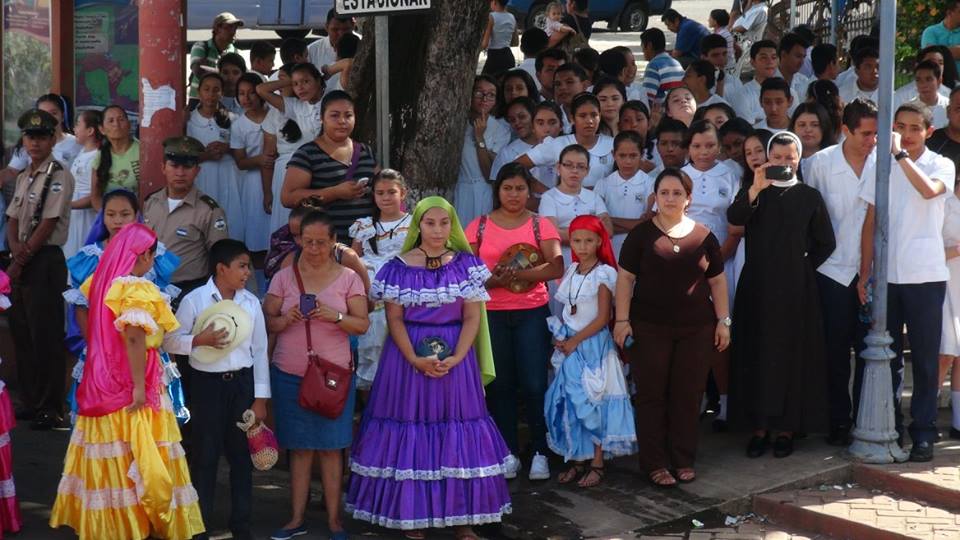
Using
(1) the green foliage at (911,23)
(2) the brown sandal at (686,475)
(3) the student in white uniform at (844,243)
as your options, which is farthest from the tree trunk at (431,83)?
(1) the green foliage at (911,23)

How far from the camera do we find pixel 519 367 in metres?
8.28

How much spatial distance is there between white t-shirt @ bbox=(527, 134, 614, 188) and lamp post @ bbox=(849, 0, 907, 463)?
6.50 feet

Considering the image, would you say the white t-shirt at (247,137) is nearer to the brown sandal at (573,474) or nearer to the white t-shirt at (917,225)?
the brown sandal at (573,474)

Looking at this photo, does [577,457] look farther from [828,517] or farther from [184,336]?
[184,336]

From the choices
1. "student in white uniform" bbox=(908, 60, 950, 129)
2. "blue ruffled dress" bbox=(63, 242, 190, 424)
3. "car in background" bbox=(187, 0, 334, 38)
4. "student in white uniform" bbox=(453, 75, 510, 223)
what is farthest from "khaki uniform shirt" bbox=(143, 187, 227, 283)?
"car in background" bbox=(187, 0, 334, 38)

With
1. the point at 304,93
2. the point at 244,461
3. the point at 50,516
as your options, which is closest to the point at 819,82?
the point at 304,93

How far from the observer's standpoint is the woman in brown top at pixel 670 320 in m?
7.93

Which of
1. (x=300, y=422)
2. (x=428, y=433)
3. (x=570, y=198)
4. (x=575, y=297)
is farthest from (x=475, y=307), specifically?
(x=570, y=198)

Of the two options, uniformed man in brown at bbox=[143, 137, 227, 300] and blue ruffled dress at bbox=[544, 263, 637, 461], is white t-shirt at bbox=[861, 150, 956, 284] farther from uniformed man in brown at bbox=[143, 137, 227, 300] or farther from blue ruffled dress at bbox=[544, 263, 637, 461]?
uniformed man in brown at bbox=[143, 137, 227, 300]

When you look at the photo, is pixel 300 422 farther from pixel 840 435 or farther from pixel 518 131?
pixel 518 131

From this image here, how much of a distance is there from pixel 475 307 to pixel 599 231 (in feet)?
3.27

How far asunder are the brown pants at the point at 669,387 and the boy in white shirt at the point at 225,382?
2.09m

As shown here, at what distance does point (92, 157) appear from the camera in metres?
9.77

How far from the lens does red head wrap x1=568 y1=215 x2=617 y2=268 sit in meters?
8.11
